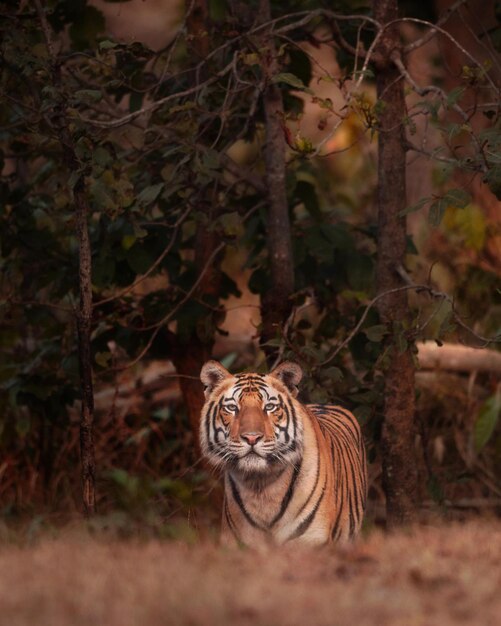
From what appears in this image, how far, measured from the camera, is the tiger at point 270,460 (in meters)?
4.96

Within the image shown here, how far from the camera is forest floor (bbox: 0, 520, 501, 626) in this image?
3.14 m

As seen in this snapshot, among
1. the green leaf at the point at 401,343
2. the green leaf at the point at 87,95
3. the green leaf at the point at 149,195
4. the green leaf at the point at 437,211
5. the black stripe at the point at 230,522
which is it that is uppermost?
the green leaf at the point at 87,95

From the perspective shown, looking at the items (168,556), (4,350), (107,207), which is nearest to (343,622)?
(168,556)

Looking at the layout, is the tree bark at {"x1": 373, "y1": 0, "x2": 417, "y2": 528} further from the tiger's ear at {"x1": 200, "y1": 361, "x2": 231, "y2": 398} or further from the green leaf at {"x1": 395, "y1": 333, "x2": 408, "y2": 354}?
the tiger's ear at {"x1": 200, "y1": 361, "x2": 231, "y2": 398}

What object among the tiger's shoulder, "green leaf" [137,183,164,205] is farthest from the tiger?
"green leaf" [137,183,164,205]

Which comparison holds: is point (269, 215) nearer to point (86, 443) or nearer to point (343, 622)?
point (86, 443)

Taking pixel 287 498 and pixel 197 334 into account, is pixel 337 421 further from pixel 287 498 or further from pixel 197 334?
pixel 197 334

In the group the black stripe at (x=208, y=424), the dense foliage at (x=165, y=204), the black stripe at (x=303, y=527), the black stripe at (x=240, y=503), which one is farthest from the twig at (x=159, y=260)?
the black stripe at (x=303, y=527)

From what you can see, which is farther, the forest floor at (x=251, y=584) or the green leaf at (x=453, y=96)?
the green leaf at (x=453, y=96)

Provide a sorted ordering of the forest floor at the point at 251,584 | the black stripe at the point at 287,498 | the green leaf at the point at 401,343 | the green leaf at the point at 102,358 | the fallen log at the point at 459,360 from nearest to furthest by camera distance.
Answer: the forest floor at the point at 251,584
the black stripe at the point at 287,498
the green leaf at the point at 401,343
the green leaf at the point at 102,358
the fallen log at the point at 459,360

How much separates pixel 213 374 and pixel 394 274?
4.79 ft

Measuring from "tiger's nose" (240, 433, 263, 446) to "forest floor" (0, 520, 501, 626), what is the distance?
800mm

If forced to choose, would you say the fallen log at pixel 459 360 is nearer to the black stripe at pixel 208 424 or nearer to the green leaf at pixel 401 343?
the green leaf at pixel 401 343

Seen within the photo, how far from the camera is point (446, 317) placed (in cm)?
543
